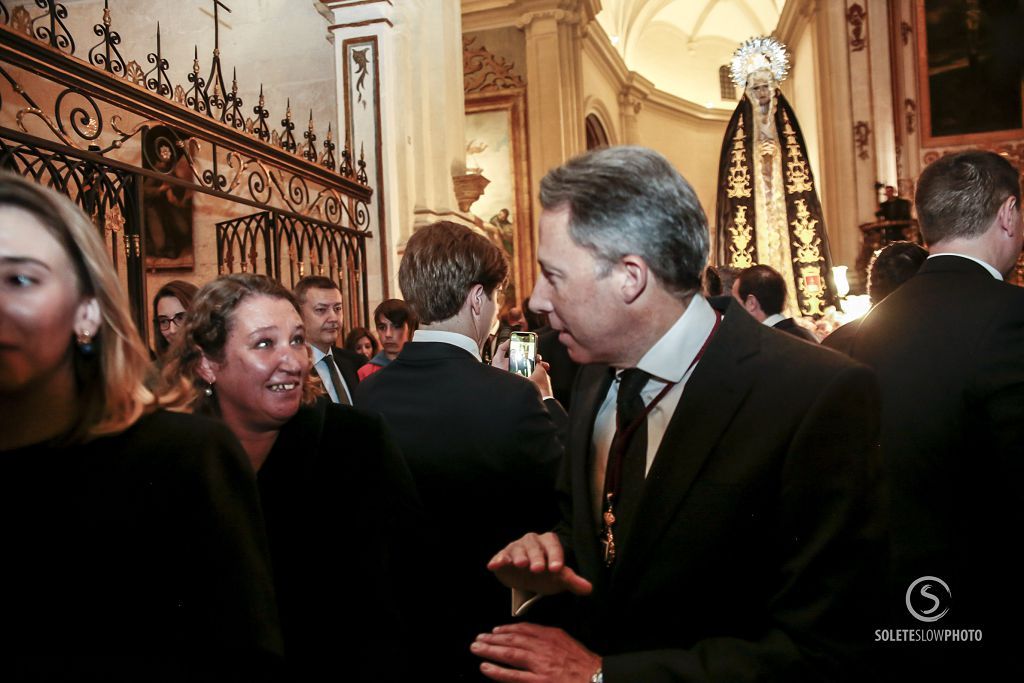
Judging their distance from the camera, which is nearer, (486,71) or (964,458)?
(964,458)

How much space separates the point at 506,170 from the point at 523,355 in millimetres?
12300

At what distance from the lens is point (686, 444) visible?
1397mm

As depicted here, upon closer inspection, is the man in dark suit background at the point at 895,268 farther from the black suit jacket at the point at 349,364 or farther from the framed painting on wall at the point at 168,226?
the framed painting on wall at the point at 168,226

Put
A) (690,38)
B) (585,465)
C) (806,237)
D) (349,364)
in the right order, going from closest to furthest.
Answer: (585,465), (349,364), (806,237), (690,38)

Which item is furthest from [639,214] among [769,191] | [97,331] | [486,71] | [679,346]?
[486,71]

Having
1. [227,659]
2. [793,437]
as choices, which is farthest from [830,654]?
[227,659]

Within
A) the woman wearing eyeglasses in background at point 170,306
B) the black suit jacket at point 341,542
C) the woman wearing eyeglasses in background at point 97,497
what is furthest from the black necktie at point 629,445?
the woman wearing eyeglasses in background at point 170,306

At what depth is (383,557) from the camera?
2.10 meters

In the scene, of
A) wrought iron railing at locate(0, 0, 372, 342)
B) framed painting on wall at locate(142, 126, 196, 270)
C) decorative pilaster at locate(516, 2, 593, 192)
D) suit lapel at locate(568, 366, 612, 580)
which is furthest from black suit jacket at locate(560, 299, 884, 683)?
decorative pilaster at locate(516, 2, 593, 192)

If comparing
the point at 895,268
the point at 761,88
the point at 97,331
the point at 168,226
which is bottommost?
the point at 97,331

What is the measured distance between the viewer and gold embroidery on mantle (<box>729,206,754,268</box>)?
1011 centimetres

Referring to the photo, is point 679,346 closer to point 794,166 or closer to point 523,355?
point 523,355

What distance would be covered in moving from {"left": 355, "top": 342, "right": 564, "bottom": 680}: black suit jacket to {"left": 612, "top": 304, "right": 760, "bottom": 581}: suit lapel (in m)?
0.95

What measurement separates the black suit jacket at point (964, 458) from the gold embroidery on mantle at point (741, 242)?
800cm
